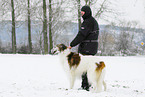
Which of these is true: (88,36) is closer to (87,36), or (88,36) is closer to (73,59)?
(87,36)

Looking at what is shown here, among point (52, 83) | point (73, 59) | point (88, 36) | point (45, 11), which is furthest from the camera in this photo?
point (45, 11)

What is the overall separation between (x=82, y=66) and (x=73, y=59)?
0.34m

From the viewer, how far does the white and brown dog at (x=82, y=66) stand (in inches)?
197

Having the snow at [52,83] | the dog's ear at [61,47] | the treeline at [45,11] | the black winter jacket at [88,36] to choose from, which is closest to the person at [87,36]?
the black winter jacket at [88,36]

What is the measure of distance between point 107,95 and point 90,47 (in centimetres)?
149

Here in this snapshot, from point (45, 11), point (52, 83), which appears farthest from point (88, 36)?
point (45, 11)

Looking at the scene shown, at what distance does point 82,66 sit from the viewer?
5.14 m

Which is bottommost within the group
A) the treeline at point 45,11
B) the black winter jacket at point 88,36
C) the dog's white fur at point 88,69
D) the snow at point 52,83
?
Result: the snow at point 52,83

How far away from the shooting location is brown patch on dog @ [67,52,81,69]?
518 centimetres

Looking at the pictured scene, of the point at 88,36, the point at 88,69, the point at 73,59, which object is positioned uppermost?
the point at 88,36

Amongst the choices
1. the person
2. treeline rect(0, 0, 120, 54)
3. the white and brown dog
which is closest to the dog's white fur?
the white and brown dog

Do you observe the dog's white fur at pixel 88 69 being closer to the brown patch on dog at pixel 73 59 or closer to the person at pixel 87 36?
the brown patch on dog at pixel 73 59

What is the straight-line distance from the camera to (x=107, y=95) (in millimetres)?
4562

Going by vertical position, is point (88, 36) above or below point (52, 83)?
above
